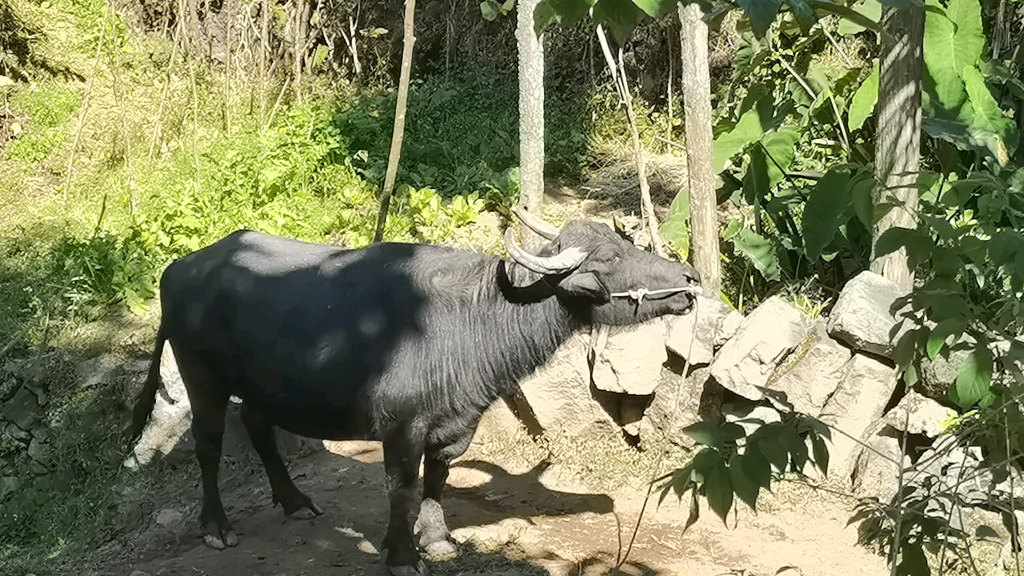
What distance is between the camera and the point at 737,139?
7.43 m

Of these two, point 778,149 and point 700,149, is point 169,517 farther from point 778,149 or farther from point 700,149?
point 778,149

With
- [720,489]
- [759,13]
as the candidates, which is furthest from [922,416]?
[759,13]

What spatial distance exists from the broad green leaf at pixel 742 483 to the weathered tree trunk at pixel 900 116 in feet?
14.2

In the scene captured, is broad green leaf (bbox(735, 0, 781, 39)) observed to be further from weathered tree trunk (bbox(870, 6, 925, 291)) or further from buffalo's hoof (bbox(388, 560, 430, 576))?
weathered tree trunk (bbox(870, 6, 925, 291))

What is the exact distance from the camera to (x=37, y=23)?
37.3 feet

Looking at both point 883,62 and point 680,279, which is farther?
point 883,62

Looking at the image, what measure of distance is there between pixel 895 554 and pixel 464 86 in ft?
27.9

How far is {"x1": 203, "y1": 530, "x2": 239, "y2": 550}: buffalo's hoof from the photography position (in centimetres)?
582

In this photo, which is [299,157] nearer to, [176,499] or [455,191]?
[455,191]

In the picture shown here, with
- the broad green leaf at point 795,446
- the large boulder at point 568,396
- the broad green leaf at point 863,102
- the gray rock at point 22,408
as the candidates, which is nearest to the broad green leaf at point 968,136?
the broad green leaf at point 863,102

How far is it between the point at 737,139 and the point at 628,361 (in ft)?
5.98

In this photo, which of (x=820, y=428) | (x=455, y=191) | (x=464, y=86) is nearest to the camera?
(x=820, y=428)

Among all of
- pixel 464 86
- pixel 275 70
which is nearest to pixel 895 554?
pixel 464 86

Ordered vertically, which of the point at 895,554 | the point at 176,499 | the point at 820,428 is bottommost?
the point at 176,499
